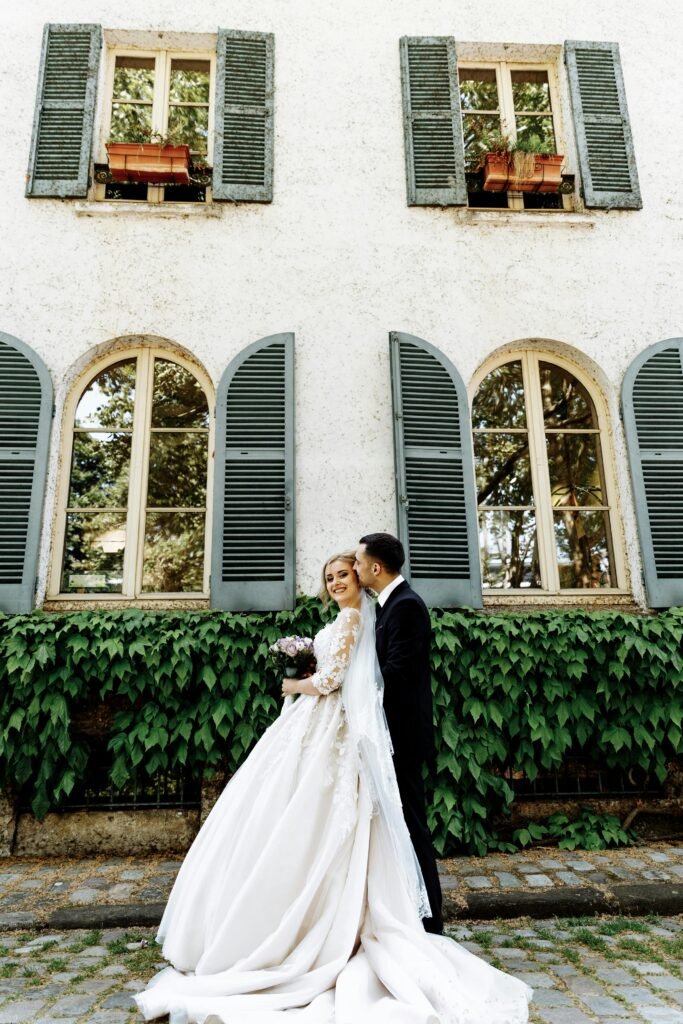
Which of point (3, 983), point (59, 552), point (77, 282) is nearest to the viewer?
point (3, 983)

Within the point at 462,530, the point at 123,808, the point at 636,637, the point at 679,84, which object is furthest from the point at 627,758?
the point at 679,84

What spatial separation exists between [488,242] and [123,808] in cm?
489

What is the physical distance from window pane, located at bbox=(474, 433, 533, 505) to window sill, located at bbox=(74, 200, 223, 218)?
2729mm

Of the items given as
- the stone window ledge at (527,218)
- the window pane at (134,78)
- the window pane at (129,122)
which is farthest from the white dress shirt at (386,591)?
the window pane at (134,78)

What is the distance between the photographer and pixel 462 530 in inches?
189

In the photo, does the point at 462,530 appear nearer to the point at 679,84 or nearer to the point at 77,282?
the point at 77,282

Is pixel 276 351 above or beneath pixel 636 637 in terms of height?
above

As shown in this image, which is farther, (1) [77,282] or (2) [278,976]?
(1) [77,282]

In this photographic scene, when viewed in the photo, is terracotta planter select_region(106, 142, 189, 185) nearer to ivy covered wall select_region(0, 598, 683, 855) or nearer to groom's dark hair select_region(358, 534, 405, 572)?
ivy covered wall select_region(0, 598, 683, 855)

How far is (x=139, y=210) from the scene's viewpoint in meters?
5.29

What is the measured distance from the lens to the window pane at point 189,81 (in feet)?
19.2

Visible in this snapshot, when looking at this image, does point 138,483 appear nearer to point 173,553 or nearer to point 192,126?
point 173,553

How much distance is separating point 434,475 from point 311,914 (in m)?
3.01

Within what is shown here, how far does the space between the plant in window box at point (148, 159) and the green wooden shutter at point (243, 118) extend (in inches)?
10.9
